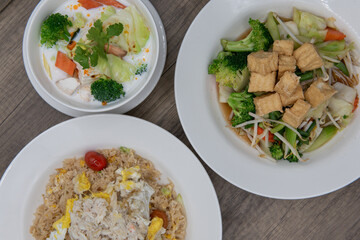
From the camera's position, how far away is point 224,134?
242 centimetres

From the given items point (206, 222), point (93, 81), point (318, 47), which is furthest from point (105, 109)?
point (318, 47)

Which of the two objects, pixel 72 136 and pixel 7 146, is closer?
pixel 72 136

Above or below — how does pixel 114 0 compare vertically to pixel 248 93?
above

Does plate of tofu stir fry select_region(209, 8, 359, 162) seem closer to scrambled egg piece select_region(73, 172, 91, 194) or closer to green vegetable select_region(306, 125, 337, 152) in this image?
green vegetable select_region(306, 125, 337, 152)

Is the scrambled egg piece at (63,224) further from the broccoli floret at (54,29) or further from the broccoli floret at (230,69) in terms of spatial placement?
the broccoli floret at (230,69)

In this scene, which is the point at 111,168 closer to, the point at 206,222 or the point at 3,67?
the point at 206,222

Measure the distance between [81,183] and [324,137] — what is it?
1.74m

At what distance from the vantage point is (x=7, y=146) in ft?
8.55

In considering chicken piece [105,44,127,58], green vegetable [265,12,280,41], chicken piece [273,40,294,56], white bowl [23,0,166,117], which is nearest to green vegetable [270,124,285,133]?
chicken piece [273,40,294,56]

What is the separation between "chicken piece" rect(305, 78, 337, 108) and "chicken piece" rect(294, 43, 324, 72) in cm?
11

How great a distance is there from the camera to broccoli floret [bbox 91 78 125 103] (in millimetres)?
2330

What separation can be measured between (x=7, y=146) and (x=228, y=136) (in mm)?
1649

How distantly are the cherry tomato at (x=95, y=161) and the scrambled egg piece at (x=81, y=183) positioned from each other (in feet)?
0.29

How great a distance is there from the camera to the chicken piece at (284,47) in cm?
224
